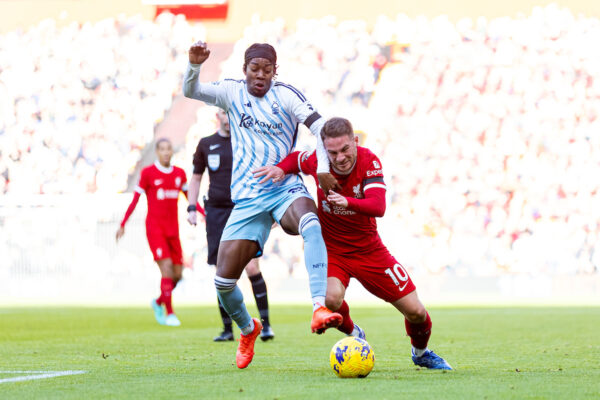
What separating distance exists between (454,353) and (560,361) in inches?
38.7

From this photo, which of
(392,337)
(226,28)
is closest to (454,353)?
(392,337)

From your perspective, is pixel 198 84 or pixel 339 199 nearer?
pixel 339 199

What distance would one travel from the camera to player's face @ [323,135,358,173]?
18.0 ft

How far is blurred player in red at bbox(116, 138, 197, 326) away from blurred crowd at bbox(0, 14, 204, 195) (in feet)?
32.1

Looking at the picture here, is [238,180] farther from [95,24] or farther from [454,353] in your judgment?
[95,24]

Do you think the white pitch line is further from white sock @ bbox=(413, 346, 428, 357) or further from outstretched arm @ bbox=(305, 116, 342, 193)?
white sock @ bbox=(413, 346, 428, 357)

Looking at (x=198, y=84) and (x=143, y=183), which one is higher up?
(x=198, y=84)

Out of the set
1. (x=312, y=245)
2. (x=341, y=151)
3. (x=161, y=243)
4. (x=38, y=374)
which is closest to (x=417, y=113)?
(x=161, y=243)

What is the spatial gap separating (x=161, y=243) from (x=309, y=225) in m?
5.89

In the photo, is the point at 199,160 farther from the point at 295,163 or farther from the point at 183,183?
the point at 295,163

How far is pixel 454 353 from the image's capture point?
7.19 m

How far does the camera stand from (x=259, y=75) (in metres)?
5.93

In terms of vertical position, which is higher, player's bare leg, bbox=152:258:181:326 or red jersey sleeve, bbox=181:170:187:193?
red jersey sleeve, bbox=181:170:187:193

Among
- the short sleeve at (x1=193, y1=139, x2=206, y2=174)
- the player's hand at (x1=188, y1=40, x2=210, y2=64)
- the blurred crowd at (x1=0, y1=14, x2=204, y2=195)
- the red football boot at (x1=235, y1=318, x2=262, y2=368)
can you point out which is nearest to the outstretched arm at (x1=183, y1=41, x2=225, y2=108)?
the player's hand at (x1=188, y1=40, x2=210, y2=64)
